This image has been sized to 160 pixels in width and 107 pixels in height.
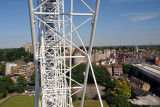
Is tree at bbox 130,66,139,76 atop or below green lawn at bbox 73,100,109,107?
atop

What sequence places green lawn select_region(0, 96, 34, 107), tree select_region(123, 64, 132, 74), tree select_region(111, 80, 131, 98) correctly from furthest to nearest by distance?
tree select_region(123, 64, 132, 74) < tree select_region(111, 80, 131, 98) < green lawn select_region(0, 96, 34, 107)

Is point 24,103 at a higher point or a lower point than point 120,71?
lower

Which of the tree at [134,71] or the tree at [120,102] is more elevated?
the tree at [134,71]

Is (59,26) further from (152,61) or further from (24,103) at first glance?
(152,61)

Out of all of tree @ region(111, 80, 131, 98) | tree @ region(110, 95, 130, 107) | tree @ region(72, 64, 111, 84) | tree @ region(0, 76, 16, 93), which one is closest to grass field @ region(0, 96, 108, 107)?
tree @ region(110, 95, 130, 107)

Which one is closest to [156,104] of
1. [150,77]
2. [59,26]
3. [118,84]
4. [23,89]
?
[118,84]

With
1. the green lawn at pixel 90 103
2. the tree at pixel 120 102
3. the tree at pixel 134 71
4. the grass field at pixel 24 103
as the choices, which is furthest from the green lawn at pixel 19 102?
the tree at pixel 134 71

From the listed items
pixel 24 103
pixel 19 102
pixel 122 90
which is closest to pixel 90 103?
pixel 122 90

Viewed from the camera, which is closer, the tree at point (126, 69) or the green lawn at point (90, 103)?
the green lawn at point (90, 103)

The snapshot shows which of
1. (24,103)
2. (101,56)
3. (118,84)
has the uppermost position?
(101,56)

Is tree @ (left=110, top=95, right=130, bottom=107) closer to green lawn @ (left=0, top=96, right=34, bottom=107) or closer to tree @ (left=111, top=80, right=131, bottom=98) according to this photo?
tree @ (left=111, top=80, right=131, bottom=98)

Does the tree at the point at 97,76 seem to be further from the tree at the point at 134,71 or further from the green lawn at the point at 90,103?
the green lawn at the point at 90,103
